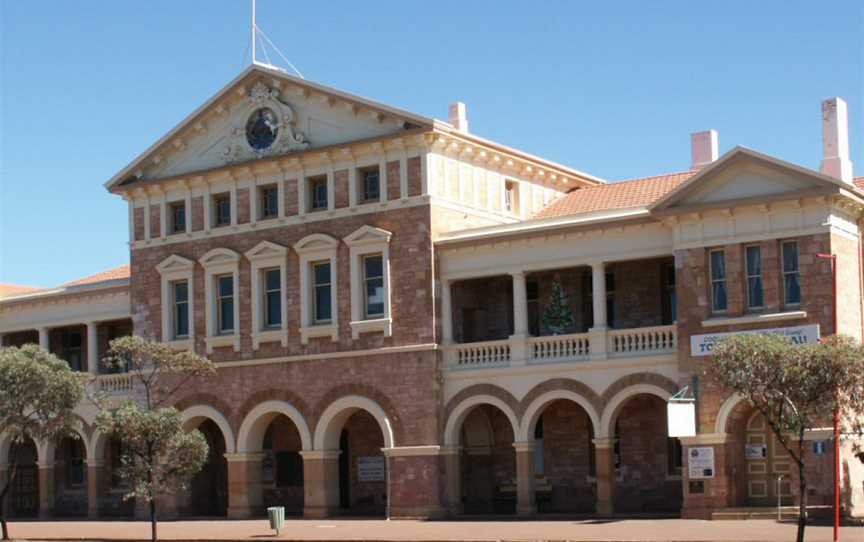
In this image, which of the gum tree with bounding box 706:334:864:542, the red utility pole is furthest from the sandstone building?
the gum tree with bounding box 706:334:864:542

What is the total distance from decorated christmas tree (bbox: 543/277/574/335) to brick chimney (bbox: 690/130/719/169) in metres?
5.68

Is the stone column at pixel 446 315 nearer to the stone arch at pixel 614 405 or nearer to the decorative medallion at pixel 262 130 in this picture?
the stone arch at pixel 614 405

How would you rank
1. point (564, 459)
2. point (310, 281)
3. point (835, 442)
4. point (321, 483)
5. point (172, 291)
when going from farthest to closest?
point (172, 291) < point (310, 281) < point (321, 483) < point (564, 459) < point (835, 442)

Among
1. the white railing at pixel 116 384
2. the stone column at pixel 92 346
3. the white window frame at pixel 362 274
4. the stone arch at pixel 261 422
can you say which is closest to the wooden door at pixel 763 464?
the white window frame at pixel 362 274

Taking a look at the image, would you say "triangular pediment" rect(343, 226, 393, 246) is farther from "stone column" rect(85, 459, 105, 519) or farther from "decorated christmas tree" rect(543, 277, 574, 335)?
"stone column" rect(85, 459, 105, 519)

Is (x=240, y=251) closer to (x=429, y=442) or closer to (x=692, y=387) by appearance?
(x=429, y=442)

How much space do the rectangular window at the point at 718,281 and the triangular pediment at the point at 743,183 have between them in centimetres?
136

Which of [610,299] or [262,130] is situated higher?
[262,130]

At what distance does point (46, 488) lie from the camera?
53938 mm

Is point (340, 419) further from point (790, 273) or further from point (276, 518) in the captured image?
point (790, 273)

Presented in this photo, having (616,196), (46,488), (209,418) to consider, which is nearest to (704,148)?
(616,196)

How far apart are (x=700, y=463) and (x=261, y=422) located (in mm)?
15200

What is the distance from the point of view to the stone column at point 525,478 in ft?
141

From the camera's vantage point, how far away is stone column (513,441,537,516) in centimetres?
4309
